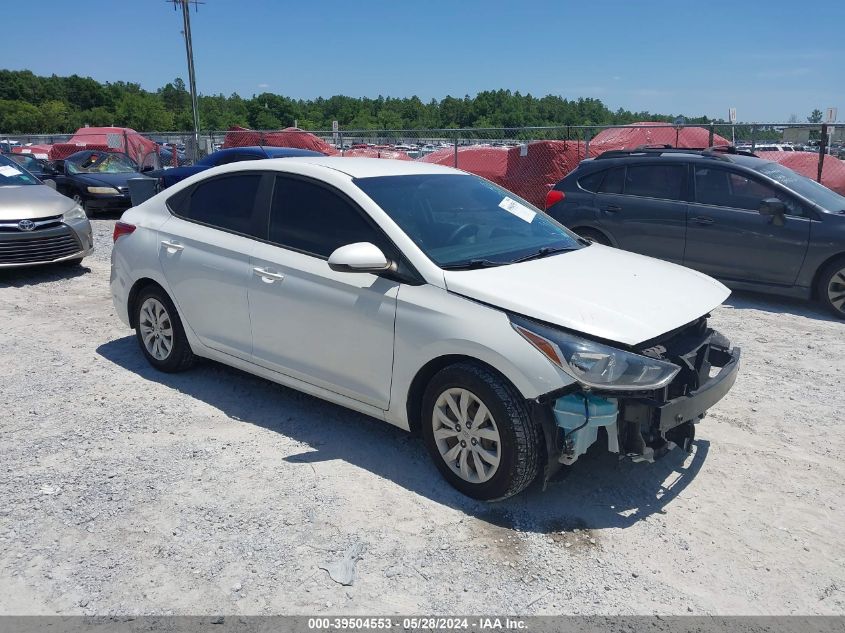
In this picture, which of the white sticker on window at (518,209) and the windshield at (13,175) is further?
the windshield at (13,175)

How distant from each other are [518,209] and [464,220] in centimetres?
62

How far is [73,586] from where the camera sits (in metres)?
3.15

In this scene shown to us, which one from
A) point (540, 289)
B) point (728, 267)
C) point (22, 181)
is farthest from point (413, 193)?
point (22, 181)

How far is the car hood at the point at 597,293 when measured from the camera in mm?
3547

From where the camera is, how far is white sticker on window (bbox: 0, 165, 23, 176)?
968cm

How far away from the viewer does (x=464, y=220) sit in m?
4.55

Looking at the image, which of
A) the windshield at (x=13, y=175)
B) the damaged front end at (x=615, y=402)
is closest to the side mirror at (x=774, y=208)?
the damaged front end at (x=615, y=402)

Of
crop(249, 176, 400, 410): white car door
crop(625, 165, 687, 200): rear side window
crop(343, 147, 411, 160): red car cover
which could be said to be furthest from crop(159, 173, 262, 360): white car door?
crop(343, 147, 411, 160): red car cover

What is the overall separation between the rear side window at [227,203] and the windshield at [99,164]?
12.3 meters

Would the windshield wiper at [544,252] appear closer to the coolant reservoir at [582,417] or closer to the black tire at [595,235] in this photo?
the coolant reservoir at [582,417]

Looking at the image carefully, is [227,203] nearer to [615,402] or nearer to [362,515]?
[362,515]

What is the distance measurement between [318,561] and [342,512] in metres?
0.44

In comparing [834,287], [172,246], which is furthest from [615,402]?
[834,287]

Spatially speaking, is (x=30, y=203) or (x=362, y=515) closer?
(x=362, y=515)
